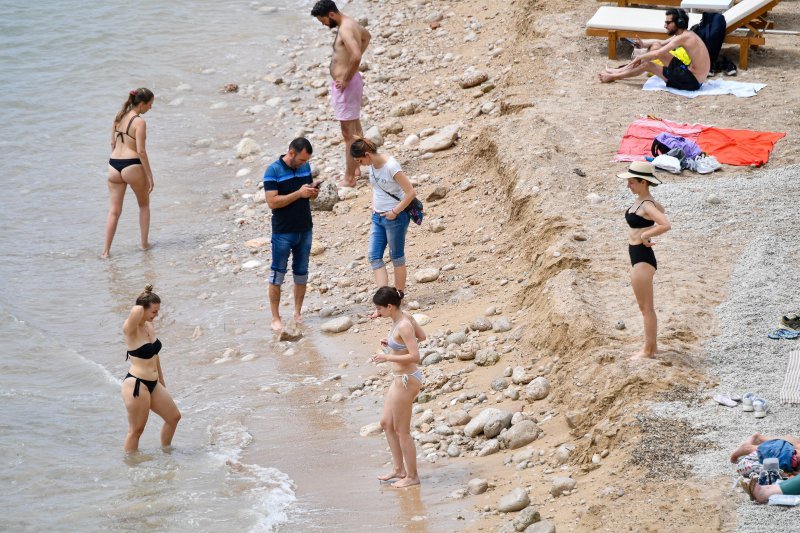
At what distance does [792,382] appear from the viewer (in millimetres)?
7109

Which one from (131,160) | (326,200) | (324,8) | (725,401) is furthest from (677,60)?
(725,401)

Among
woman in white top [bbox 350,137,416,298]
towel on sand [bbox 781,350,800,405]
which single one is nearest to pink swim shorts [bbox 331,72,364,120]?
woman in white top [bbox 350,137,416,298]

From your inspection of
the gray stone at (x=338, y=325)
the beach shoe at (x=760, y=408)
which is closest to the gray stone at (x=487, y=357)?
the gray stone at (x=338, y=325)

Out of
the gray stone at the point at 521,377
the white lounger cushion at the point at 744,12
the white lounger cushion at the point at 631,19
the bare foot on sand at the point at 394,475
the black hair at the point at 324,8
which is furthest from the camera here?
the white lounger cushion at the point at 631,19

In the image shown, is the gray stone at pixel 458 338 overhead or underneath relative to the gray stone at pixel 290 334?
overhead

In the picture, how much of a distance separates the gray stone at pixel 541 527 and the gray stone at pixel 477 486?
80 cm

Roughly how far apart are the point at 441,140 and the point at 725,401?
7.12m

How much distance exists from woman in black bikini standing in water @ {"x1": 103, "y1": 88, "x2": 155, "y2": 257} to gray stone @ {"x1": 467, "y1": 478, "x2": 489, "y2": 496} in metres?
6.61

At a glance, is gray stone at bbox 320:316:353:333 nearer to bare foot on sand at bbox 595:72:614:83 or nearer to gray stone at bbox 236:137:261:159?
bare foot on sand at bbox 595:72:614:83

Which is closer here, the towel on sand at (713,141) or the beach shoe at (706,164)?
the beach shoe at (706,164)

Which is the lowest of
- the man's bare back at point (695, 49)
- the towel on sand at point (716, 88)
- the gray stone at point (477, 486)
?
the gray stone at point (477, 486)

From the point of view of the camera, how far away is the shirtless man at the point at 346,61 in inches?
484

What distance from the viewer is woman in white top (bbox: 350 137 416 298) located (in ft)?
31.4

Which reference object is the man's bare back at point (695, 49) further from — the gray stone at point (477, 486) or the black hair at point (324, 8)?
the gray stone at point (477, 486)
